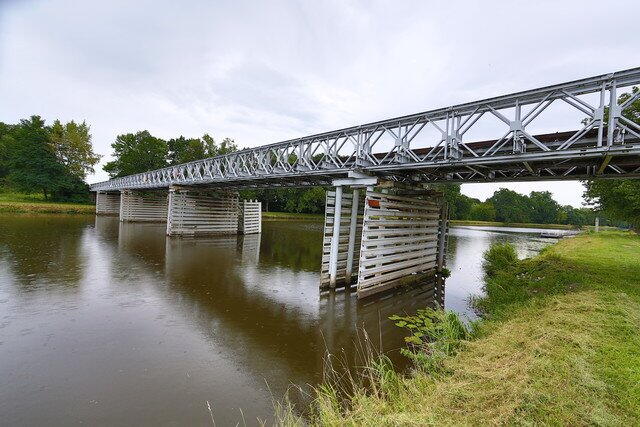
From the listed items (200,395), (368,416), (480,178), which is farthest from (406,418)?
(480,178)

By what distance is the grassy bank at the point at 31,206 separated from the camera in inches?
1442

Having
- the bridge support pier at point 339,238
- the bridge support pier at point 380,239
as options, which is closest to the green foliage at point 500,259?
the bridge support pier at point 380,239

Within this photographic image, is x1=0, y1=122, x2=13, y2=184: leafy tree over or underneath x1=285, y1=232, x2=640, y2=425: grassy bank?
over

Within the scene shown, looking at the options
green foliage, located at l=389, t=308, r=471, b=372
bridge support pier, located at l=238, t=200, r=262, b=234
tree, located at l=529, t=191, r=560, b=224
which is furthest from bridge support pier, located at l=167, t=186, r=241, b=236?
tree, located at l=529, t=191, r=560, b=224

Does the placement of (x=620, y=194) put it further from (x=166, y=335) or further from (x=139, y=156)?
(x=139, y=156)

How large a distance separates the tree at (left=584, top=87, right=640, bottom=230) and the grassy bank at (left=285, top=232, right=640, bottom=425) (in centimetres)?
1095

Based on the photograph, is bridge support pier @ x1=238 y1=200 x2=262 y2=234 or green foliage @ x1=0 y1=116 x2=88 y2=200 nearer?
bridge support pier @ x1=238 y1=200 x2=262 y2=234

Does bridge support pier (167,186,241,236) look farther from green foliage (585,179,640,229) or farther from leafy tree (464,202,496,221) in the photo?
leafy tree (464,202,496,221)

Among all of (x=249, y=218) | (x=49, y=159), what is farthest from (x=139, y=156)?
(x=249, y=218)

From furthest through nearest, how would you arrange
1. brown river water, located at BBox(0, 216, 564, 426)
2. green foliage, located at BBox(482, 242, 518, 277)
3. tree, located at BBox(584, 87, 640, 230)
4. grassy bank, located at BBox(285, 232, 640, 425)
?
1. green foliage, located at BBox(482, 242, 518, 277)
2. tree, located at BBox(584, 87, 640, 230)
3. brown river water, located at BBox(0, 216, 564, 426)
4. grassy bank, located at BBox(285, 232, 640, 425)

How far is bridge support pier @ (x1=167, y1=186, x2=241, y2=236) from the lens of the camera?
82.7 ft

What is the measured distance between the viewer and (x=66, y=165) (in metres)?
50.2

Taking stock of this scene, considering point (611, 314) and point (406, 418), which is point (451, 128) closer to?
point (611, 314)

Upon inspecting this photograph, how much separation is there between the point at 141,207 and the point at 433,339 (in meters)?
40.8
